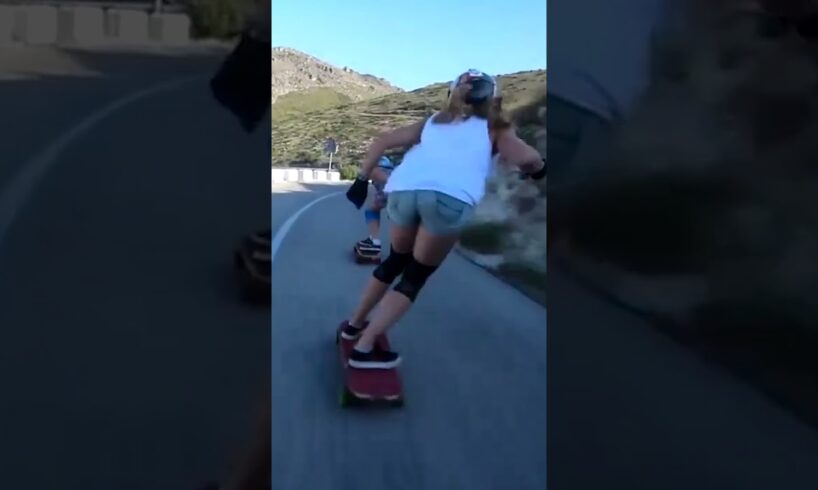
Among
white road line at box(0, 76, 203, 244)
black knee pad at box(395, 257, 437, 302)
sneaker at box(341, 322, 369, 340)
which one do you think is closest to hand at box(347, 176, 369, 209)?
black knee pad at box(395, 257, 437, 302)

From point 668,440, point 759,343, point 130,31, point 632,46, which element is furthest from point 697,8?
point 130,31

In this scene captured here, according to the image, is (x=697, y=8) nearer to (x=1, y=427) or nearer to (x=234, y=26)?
(x=234, y=26)

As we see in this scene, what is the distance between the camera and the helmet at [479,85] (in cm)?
272

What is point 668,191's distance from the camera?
9.57 ft

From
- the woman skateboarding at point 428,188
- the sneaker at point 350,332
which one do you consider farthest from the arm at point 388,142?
the sneaker at point 350,332

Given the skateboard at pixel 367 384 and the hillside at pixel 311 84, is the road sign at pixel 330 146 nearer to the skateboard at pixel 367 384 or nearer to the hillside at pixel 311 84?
the hillside at pixel 311 84

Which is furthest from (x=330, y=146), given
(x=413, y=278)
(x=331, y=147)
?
(x=413, y=278)

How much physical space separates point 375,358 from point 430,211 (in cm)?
44

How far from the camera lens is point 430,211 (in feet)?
8.99

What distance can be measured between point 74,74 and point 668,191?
5.63 feet

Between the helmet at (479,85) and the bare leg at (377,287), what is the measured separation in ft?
1.32

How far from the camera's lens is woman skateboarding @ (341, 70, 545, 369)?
8.93 ft

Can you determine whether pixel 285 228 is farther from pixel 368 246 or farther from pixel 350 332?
pixel 350 332

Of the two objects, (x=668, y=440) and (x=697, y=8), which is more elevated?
(x=697, y=8)
